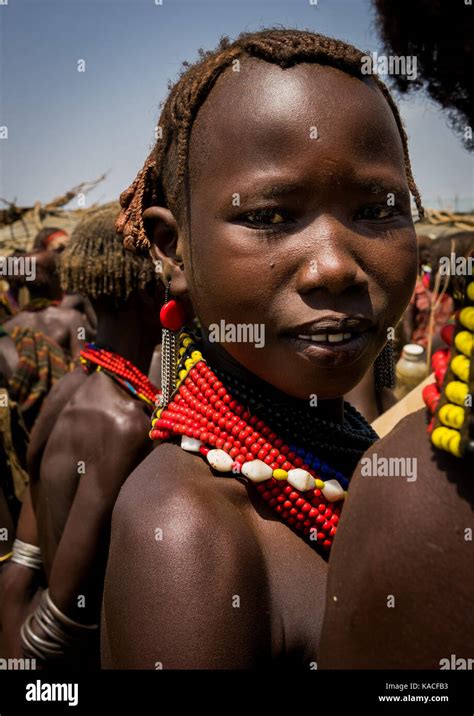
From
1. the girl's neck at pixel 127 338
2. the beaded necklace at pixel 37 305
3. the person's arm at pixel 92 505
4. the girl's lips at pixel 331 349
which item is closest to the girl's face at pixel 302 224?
the girl's lips at pixel 331 349

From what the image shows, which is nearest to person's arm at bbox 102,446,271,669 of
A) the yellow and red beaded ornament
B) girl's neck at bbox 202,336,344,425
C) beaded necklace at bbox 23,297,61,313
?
the yellow and red beaded ornament

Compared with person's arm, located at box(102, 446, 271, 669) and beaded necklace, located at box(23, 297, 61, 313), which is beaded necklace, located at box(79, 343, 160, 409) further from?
beaded necklace, located at box(23, 297, 61, 313)

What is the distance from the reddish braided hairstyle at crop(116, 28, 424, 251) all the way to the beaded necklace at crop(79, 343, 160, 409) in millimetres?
1532

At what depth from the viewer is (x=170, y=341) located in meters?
1.87

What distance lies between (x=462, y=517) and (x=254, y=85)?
1024 millimetres

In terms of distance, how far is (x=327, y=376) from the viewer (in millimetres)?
1469

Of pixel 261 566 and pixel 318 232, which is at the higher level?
pixel 318 232

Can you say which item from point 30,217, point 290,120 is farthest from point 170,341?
point 30,217

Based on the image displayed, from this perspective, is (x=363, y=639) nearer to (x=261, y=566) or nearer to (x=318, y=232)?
(x=261, y=566)

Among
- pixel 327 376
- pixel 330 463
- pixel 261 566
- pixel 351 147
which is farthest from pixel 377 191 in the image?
pixel 261 566

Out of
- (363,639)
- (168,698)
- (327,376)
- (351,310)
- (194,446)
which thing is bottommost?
(168,698)

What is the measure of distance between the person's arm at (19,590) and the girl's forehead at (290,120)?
8.81 feet

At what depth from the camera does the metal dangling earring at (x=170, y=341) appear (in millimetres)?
1837

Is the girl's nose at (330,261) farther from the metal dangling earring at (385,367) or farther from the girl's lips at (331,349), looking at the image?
the metal dangling earring at (385,367)
